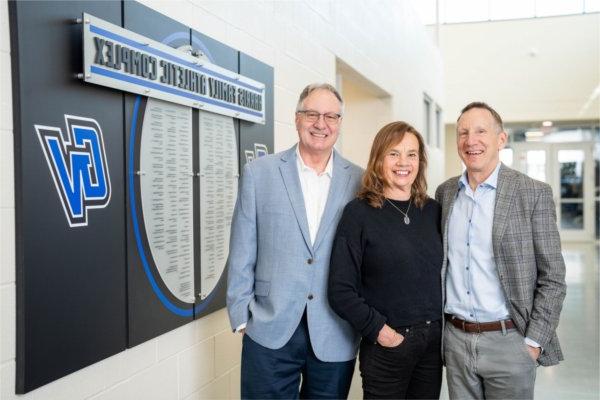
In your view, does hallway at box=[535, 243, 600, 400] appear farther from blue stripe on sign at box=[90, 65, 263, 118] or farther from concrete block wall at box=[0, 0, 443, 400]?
blue stripe on sign at box=[90, 65, 263, 118]

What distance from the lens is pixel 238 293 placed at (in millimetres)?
2064

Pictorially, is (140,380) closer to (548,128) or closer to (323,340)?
(323,340)

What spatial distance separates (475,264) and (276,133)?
165cm

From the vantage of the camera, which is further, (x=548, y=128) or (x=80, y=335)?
(x=548, y=128)

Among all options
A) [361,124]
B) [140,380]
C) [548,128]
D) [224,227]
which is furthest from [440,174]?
[140,380]

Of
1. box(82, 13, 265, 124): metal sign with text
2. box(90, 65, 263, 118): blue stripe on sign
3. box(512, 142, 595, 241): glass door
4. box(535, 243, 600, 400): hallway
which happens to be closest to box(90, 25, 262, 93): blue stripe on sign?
box(82, 13, 265, 124): metal sign with text

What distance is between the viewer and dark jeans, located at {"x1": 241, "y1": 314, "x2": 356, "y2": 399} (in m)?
2.06

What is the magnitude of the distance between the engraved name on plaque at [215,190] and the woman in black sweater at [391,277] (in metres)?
0.81

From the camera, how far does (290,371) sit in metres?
2.09

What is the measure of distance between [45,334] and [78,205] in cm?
41

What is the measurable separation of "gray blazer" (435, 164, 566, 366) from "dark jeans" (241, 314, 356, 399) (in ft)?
2.23

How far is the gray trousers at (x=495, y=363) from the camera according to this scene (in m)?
2.02

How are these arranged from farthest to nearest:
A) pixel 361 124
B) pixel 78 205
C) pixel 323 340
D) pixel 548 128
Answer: pixel 548 128 < pixel 361 124 < pixel 323 340 < pixel 78 205

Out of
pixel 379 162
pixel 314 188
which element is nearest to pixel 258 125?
pixel 314 188
